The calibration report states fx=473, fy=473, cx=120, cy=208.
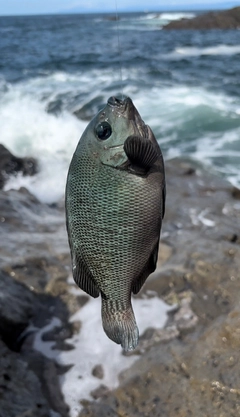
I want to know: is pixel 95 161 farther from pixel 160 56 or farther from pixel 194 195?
pixel 160 56

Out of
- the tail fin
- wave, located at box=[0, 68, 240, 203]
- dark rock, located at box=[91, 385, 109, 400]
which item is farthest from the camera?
wave, located at box=[0, 68, 240, 203]

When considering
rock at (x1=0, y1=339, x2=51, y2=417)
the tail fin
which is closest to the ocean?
the tail fin

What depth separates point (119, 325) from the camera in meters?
1.67

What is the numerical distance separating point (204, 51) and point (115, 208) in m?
25.9

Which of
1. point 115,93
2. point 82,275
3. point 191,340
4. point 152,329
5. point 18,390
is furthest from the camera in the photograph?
point 115,93

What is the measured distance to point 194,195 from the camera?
23.2ft

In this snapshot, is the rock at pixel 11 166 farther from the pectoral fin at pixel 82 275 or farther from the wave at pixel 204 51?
the wave at pixel 204 51

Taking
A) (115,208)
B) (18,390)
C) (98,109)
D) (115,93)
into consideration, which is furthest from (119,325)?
(115,93)

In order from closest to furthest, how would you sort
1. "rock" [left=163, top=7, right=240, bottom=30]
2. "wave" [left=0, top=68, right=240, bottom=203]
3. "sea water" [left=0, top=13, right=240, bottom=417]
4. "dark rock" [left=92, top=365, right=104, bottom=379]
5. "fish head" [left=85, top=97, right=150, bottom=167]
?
"fish head" [left=85, top=97, right=150, bottom=167] < "dark rock" [left=92, top=365, right=104, bottom=379] < "sea water" [left=0, top=13, right=240, bottom=417] < "wave" [left=0, top=68, right=240, bottom=203] < "rock" [left=163, top=7, right=240, bottom=30]

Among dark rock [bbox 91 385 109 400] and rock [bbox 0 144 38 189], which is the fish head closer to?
dark rock [bbox 91 385 109 400]

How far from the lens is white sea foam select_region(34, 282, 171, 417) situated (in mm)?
3498

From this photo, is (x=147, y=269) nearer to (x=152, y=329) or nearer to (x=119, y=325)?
(x=119, y=325)

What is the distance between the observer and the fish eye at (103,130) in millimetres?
1519

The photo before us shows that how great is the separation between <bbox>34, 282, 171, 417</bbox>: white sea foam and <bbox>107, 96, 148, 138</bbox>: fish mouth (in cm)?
244
